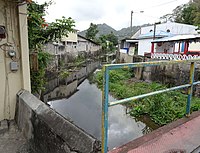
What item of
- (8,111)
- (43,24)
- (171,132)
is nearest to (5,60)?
(8,111)

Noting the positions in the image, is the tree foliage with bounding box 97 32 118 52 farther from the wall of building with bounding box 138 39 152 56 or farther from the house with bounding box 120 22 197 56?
the house with bounding box 120 22 197 56

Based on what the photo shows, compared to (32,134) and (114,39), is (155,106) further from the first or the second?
(114,39)

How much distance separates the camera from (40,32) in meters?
Answer: 4.28

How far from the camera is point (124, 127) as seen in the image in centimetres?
570

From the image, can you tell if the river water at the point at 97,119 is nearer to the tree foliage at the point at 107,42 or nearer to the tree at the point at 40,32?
the tree at the point at 40,32

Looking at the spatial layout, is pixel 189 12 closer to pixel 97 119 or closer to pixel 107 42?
pixel 107 42

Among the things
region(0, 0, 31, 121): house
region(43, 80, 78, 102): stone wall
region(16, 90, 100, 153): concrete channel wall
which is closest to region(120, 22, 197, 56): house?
region(43, 80, 78, 102): stone wall

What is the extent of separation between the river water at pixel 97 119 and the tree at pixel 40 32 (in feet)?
7.11

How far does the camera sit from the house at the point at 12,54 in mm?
2637

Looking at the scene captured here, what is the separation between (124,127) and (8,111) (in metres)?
3.93

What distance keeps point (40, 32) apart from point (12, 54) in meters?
1.78

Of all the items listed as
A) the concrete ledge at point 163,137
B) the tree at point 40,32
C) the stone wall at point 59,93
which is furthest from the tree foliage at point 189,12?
the concrete ledge at point 163,137

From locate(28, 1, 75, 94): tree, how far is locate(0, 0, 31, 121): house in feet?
2.51

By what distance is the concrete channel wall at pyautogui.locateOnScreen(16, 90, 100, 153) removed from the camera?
1.39 m
